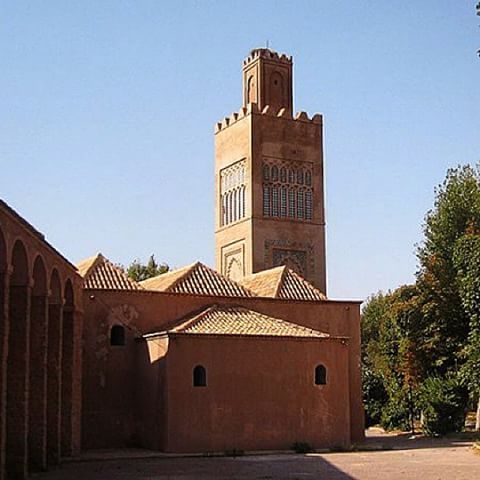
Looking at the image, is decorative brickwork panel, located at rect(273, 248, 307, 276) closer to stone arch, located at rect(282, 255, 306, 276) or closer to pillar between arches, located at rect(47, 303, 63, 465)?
stone arch, located at rect(282, 255, 306, 276)

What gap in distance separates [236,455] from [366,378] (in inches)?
742

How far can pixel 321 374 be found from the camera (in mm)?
26688

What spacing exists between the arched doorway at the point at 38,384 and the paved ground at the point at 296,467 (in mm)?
604

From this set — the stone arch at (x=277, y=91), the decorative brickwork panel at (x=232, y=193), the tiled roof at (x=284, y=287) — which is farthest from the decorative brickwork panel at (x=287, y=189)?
the tiled roof at (x=284, y=287)

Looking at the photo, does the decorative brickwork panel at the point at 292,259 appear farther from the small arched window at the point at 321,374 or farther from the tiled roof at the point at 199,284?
the small arched window at the point at 321,374

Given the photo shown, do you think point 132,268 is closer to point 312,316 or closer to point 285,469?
point 312,316

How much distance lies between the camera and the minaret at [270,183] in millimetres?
45375

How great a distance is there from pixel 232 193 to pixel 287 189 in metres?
3.24

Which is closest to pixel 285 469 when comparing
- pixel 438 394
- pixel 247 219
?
pixel 438 394

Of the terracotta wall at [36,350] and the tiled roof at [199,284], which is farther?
the tiled roof at [199,284]

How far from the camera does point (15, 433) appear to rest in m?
17.5

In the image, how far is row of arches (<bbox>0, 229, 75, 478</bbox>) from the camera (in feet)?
57.1

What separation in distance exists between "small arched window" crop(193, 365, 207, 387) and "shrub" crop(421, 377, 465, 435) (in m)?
12.4

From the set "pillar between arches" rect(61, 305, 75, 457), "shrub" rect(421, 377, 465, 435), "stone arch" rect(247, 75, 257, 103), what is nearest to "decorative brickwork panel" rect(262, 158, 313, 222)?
"stone arch" rect(247, 75, 257, 103)
